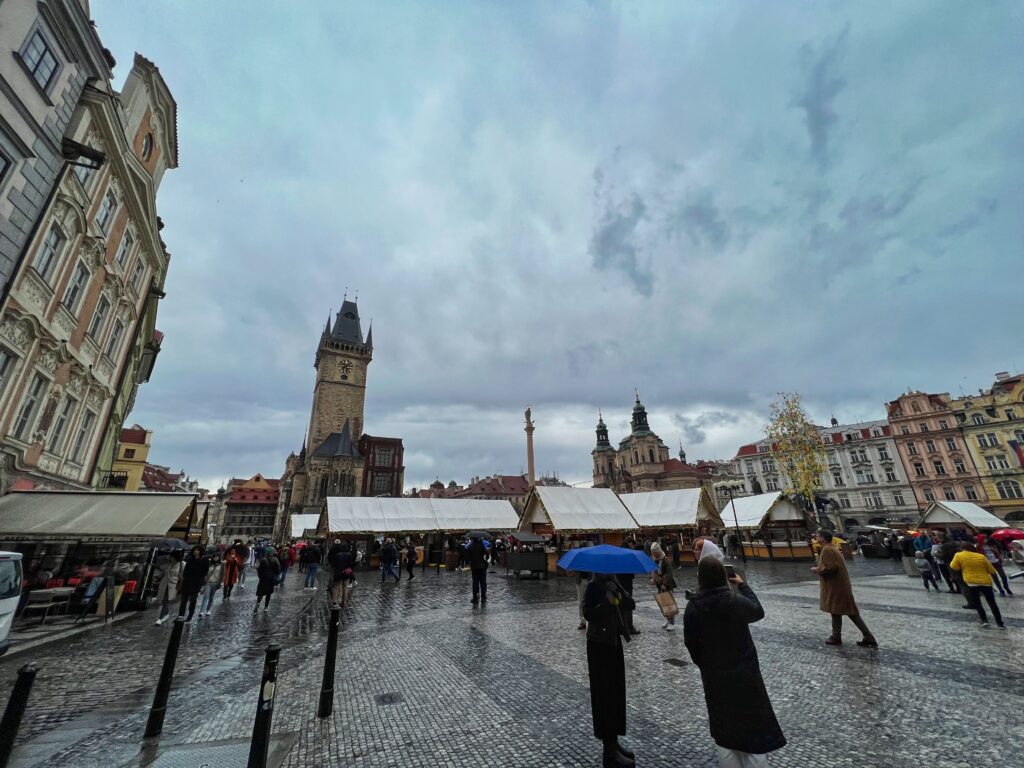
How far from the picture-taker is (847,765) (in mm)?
3646

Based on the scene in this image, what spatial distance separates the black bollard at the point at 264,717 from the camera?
3361 millimetres

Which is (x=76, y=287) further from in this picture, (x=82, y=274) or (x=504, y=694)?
(x=504, y=694)

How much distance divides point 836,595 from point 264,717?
851 cm

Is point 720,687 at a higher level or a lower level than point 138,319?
lower

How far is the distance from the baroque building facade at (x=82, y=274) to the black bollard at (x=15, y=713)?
1174cm

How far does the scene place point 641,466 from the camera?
8312cm

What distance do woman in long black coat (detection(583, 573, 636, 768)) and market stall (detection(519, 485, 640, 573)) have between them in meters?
17.4

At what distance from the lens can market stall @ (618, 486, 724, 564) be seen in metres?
23.9

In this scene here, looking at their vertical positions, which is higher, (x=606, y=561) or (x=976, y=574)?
(x=606, y=561)

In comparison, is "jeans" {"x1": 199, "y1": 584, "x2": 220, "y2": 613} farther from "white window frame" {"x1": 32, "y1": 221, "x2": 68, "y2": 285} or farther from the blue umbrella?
the blue umbrella

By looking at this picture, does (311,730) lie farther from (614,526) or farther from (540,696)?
(614,526)

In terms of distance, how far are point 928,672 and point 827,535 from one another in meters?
2.16

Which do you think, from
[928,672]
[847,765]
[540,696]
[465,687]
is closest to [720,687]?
[847,765]

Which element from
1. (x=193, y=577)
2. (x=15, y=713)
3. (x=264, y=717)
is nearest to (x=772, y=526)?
(x=193, y=577)
